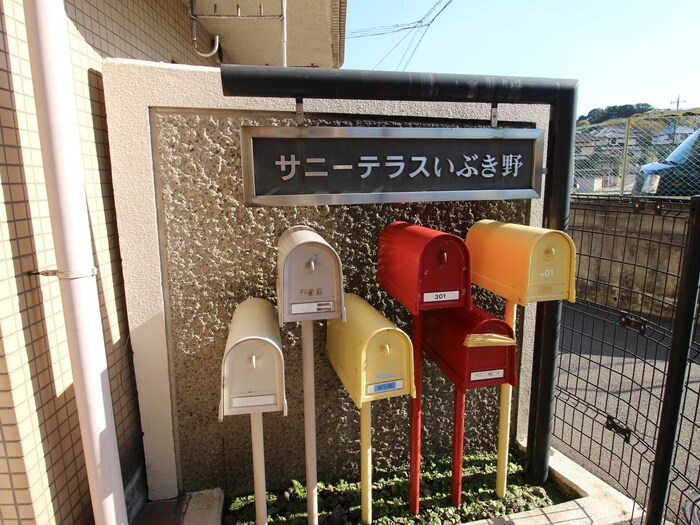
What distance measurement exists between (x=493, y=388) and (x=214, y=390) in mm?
1981

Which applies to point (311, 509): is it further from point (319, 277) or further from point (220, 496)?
point (319, 277)

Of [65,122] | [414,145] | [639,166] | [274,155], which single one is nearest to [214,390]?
[274,155]

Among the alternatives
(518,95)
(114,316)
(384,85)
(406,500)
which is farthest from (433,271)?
(114,316)

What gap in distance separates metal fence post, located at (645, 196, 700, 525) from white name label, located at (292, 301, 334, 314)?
167 centimetres

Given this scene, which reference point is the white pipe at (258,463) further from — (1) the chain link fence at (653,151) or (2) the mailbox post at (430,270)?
(1) the chain link fence at (653,151)

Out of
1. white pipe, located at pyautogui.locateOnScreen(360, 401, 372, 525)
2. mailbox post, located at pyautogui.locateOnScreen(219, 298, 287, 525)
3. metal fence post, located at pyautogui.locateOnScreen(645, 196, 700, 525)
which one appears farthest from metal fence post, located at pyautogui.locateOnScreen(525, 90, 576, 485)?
mailbox post, located at pyautogui.locateOnScreen(219, 298, 287, 525)

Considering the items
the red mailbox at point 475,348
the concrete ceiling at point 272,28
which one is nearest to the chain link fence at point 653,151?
the concrete ceiling at point 272,28

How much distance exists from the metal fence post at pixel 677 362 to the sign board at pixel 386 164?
2.70ft

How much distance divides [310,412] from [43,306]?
141 cm

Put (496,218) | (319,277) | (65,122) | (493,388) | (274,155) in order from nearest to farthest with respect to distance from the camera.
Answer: (65,122), (319,277), (274,155), (496,218), (493,388)

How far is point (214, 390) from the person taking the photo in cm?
267

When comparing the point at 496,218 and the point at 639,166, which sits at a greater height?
the point at 639,166

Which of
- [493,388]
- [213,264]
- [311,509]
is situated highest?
[213,264]

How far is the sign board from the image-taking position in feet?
7.20
